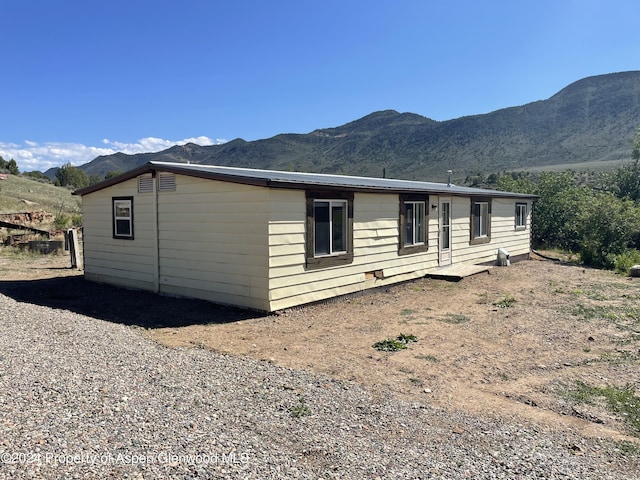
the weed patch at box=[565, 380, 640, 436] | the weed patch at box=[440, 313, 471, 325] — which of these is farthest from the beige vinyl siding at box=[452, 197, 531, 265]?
the weed patch at box=[565, 380, 640, 436]

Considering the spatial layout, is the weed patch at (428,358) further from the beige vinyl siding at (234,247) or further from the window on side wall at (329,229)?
the window on side wall at (329,229)

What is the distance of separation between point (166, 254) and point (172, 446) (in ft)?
22.7

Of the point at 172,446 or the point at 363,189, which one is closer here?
the point at 172,446

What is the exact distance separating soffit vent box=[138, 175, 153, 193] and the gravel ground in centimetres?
539

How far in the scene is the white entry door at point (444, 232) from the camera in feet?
43.0

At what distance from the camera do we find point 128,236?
10523mm

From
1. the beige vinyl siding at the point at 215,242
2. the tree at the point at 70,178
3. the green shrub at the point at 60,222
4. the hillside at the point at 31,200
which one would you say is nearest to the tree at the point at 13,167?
the tree at the point at 70,178

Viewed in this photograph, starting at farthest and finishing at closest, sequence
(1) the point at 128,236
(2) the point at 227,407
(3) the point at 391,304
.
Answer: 1. (1) the point at 128,236
2. (3) the point at 391,304
3. (2) the point at 227,407

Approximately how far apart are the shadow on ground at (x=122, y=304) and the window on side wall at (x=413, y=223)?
4839 mm

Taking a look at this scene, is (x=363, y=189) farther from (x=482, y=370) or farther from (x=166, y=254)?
(x=482, y=370)

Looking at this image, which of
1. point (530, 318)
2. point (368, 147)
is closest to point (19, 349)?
point (530, 318)

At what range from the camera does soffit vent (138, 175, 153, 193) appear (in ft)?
32.6

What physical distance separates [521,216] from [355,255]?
35.6 feet

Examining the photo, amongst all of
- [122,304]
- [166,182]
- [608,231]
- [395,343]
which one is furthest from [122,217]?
[608,231]
